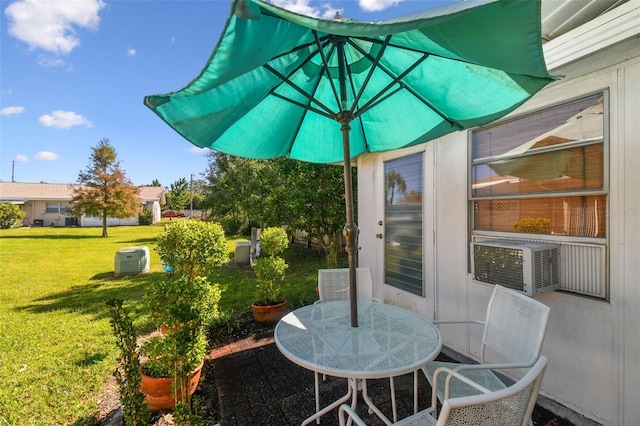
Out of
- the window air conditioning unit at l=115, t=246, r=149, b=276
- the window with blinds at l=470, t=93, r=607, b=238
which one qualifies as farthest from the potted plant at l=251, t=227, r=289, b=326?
the window air conditioning unit at l=115, t=246, r=149, b=276

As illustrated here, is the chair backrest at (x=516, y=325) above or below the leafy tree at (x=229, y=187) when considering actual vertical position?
below

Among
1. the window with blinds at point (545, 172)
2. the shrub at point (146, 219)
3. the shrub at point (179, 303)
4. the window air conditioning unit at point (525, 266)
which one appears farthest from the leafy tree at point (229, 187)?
the shrub at point (146, 219)

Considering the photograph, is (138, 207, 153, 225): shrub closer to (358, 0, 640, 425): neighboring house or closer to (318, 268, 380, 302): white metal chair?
(318, 268, 380, 302): white metal chair

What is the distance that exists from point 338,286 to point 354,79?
2.00 meters

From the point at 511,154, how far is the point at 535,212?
570mm

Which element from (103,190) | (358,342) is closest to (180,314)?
(358,342)

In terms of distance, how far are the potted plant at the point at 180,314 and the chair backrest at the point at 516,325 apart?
214 cm

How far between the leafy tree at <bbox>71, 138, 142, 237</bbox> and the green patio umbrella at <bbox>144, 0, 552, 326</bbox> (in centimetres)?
1975

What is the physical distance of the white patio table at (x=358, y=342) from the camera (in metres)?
1.51

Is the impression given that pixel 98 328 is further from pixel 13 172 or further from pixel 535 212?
pixel 13 172

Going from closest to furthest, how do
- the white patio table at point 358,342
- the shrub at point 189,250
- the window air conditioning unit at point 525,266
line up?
the white patio table at point 358,342 < the window air conditioning unit at point 525,266 < the shrub at point 189,250

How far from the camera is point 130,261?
8.02 meters

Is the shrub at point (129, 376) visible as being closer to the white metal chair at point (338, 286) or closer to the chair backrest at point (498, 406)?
the white metal chair at point (338, 286)

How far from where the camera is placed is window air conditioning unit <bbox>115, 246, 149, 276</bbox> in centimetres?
794
